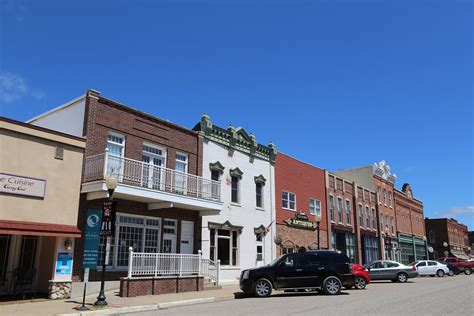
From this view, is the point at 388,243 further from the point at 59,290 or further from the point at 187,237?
the point at 59,290

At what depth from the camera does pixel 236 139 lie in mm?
27328

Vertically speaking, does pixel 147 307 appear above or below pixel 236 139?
below

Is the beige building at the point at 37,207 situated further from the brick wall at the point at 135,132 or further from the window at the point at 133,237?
the window at the point at 133,237

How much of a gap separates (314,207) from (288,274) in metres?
17.1

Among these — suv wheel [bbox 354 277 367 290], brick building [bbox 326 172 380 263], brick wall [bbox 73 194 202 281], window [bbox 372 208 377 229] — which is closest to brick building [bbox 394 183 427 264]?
window [bbox 372 208 377 229]

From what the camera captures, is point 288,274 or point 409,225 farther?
point 409,225

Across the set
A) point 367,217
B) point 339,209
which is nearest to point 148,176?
point 339,209

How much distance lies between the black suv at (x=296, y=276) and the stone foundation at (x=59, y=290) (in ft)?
21.6

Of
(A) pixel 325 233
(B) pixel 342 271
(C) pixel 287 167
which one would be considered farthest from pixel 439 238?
(B) pixel 342 271

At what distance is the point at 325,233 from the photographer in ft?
116

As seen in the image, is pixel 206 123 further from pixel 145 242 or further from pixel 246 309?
pixel 246 309

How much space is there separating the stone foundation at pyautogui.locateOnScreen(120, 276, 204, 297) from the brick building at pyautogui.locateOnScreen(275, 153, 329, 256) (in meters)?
10.3

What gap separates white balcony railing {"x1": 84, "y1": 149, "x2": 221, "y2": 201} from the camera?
58.9 ft

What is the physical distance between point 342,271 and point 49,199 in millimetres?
11712
